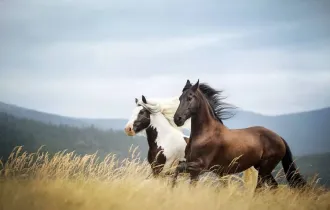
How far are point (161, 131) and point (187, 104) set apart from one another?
0.31 m

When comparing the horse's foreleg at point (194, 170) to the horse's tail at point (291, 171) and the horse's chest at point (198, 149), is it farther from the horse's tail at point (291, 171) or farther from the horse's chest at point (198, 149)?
the horse's tail at point (291, 171)

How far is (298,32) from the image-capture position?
3225 millimetres

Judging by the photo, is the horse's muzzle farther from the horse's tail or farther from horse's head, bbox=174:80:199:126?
the horse's tail

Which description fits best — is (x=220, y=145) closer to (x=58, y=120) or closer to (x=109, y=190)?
(x=109, y=190)

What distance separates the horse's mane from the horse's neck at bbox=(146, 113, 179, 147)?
287 mm

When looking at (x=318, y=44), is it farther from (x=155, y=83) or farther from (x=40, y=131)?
(x=40, y=131)

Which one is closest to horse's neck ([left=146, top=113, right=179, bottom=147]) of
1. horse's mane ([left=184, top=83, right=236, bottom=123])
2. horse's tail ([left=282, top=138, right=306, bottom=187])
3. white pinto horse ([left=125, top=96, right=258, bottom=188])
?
white pinto horse ([left=125, top=96, right=258, bottom=188])

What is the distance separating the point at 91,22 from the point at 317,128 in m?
1.65

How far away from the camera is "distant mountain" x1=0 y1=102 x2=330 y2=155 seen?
2885 millimetres

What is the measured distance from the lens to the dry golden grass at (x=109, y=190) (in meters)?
2.51

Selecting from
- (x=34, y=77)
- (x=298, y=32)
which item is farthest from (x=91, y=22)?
(x=298, y=32)

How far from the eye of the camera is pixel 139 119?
287 cm

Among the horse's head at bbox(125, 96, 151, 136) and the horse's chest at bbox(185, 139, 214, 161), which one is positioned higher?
the horse's head at bbox(125, 96, 151, 136)

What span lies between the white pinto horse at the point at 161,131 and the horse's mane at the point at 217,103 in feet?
0.56
